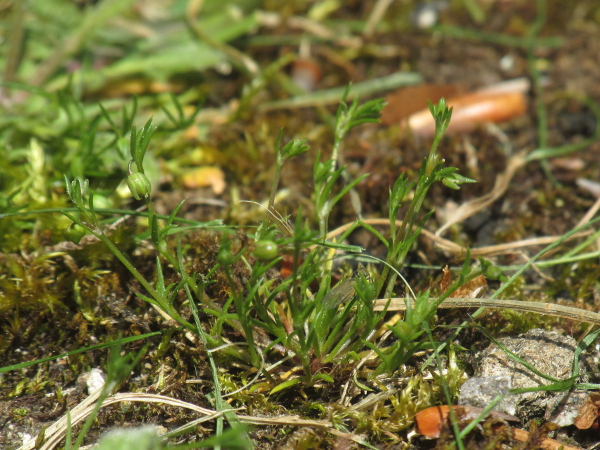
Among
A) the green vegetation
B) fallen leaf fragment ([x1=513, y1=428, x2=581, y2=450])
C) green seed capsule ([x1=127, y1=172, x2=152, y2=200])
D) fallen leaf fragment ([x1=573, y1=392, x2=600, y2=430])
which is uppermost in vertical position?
green seed capsule ([x1=127, y1=172, x2=152, y2=200])

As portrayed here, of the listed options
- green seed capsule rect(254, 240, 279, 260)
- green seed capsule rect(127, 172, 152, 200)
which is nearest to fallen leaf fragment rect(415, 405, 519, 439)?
green seed capsule rect(254, 240, 279, 260)

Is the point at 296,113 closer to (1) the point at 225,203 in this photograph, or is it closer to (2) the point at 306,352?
(1) the point at 225,203

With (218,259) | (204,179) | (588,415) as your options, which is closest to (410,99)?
(204,179)

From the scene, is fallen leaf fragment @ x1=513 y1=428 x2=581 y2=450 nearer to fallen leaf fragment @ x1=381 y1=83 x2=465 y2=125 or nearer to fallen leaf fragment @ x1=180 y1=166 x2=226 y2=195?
fallen leaf fragment @ x1=180 y1=166 x2=226 y2=195

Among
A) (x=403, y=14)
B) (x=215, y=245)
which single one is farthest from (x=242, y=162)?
(x=403, y=14)

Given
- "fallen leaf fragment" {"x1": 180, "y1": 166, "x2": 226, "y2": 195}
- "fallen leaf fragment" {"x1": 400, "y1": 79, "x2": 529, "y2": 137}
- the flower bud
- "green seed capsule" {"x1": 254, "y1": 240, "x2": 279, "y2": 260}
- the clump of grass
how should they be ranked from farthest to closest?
"fallen leaf fragment" {"x1": 400, "y1": 79, "x2": 529, "y2": 137} < "fallen leaf fragment" {"x1": 180, "y1": 166, "x2": 226, "y2": 195} < the flower bud < the clump of grass < "green seed capsule" {"x1": 254, "y1": 240, "x2": 279, "y2": 260}

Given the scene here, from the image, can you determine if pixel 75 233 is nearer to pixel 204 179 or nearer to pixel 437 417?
pixel 204 179

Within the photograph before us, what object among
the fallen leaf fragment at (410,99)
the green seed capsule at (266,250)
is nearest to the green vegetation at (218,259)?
the green seed capsule at (266,250)

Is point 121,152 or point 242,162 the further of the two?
point 242,162

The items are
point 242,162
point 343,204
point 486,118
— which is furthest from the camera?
point 486,118
